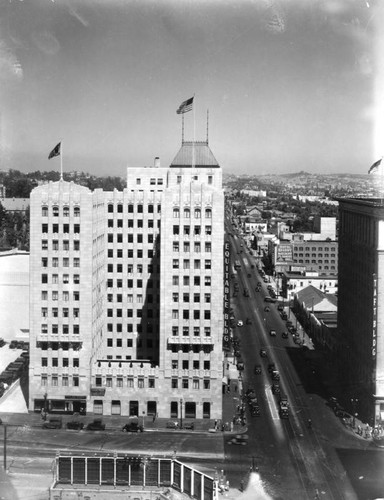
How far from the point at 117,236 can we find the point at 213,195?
1495 cm

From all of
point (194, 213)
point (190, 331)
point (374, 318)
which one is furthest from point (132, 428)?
point (374, 318)

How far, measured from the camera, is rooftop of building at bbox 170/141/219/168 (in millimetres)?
99500

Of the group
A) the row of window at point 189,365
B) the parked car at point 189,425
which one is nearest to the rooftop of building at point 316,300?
the row of window at point 189,365

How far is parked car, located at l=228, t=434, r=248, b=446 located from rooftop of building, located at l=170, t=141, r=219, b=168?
37.8 meters

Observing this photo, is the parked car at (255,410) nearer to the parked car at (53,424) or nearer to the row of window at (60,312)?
the parked car at (53,424)

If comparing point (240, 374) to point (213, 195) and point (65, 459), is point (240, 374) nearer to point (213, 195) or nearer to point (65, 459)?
point (213, 195)

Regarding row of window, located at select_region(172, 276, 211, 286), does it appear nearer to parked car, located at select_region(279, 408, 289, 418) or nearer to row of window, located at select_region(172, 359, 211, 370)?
row of window, located at select_region(172, 359, 211, 370)

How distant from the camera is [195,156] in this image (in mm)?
99875

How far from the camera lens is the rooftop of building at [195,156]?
99.5m

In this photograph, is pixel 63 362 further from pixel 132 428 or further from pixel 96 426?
pixel 132 428

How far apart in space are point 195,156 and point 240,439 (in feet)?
134

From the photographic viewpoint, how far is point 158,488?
180 feet

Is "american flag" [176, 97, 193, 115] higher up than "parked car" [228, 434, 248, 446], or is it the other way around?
"american flag" [176, 97, 193, 115]

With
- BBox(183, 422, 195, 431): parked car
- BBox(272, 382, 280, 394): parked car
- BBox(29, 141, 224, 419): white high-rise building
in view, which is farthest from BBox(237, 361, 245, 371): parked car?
BBox(183, 422, 195, 431): parked car
